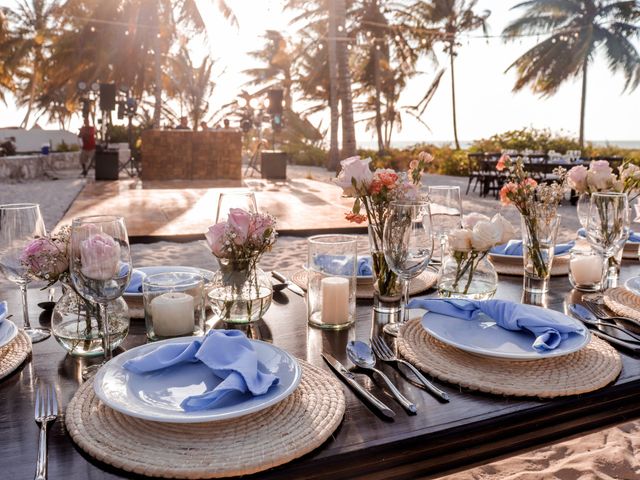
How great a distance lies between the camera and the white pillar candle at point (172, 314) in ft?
3.56

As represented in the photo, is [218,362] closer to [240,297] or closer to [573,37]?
[240,297]

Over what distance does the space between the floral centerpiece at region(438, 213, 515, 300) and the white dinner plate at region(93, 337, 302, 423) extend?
1.64 ft

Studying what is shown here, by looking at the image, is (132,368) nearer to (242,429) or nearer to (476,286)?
(242,429)

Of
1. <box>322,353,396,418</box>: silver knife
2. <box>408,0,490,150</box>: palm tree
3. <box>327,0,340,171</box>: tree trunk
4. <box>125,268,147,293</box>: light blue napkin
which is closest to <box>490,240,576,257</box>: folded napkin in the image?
<box>322,353,396,418</box>: silver knife

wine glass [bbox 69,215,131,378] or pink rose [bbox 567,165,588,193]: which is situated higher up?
pink rose [bbox 567,165,588,193]

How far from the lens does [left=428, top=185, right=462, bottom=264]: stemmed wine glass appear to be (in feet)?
4.36

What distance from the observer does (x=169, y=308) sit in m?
1.09

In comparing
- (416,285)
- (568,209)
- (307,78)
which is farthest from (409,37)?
(416,285)

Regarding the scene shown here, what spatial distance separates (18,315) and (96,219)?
0.58m

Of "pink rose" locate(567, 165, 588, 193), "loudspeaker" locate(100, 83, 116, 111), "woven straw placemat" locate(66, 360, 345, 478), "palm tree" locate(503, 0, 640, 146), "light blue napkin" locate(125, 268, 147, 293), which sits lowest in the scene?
"woven straw placemat" locate(66, 360, 345, 478)

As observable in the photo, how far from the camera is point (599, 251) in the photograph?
140 centimetres

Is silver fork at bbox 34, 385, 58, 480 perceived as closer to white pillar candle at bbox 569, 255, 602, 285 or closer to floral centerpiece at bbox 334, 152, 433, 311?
floral centerpiece at bbox 334, 152, 433, 311

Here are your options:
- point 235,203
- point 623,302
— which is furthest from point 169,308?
point 623,302

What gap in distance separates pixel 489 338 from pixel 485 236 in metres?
0.24
